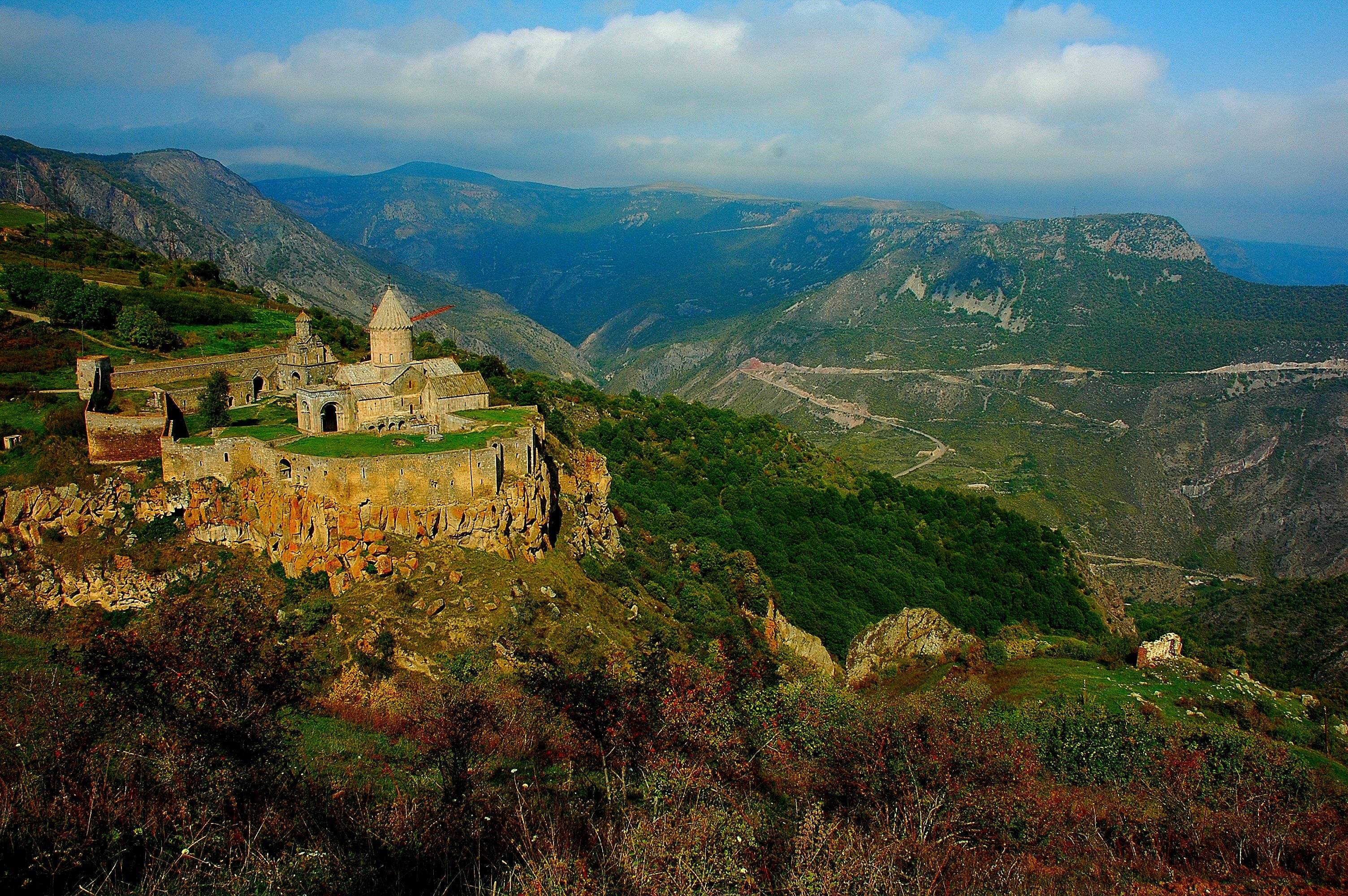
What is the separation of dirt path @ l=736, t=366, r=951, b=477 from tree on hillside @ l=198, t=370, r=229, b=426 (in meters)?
125

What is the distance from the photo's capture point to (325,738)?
17750 mm

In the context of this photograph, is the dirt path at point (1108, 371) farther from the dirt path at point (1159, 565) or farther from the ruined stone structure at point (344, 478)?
the ruined stone structure at point (344, 478)

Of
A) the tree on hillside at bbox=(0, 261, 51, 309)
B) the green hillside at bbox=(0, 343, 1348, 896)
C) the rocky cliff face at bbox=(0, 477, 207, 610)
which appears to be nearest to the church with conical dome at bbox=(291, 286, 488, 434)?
the green hillside at bbox=(0, 343, 1348, 896)

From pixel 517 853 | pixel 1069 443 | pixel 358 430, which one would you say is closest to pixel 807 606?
pixel 358 430

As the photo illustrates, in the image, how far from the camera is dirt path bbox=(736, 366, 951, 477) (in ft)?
495

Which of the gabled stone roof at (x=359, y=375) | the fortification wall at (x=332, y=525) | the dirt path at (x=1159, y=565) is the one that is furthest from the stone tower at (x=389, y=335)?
the dirt path at (x=1159, y=565)

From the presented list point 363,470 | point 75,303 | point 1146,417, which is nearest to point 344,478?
point 363,470

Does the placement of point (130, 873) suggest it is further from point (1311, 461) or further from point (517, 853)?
point (1311, 461)

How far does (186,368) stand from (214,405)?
24.6ft

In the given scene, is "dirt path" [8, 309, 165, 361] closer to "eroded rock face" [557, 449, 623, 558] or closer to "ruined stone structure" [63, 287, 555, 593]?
"ruined stone structure" [63, 287, 555, 593]

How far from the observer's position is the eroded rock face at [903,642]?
46625mm

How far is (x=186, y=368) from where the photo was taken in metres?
38.9

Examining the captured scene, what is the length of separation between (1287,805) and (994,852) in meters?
10.3

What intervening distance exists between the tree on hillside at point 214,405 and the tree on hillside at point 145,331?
490 inches
